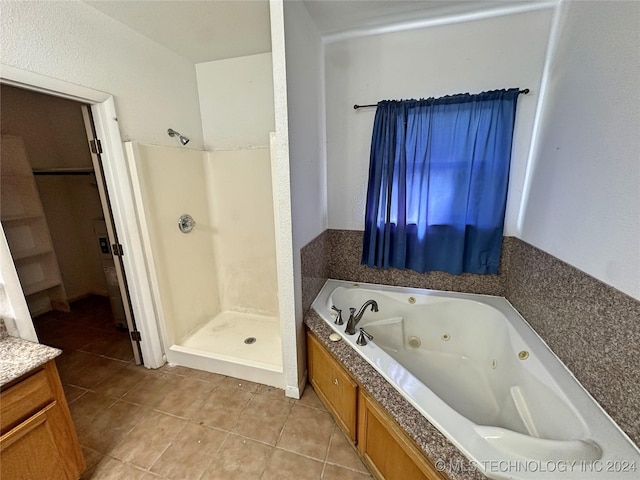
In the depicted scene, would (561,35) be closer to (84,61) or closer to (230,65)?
(230,65)

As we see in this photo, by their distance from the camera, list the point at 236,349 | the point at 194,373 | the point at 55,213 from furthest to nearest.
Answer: the point at 55,213 < the point at 236,349 < the point at 194,373

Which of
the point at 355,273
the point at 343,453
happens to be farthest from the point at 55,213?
the point at 343,453

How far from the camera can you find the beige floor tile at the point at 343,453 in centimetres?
134

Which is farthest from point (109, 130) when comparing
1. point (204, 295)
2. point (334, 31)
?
point (334, 31)

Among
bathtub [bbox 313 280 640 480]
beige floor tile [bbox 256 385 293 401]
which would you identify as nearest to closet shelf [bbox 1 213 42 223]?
beige floor tile [bbox 256 385 293 401]

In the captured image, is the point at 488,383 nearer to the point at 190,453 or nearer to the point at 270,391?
the point at 270,391

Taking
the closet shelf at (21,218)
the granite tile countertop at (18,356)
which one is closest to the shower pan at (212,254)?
the granite tile countertop at (18,356)

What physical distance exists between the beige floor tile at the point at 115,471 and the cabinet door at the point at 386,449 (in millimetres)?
1177

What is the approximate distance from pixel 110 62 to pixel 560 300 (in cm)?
295

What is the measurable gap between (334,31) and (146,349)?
2804mm

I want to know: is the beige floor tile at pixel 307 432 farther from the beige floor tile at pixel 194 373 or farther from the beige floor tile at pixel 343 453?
the beige floor tile at pixel 194 373

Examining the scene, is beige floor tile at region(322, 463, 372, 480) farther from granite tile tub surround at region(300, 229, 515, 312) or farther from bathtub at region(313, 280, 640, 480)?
granite tile tub surround at region(300, 229, 515, 312)

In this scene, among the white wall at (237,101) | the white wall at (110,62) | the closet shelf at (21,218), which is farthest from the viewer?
the closet shelf at (21,218)

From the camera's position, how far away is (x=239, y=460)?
138 cm
